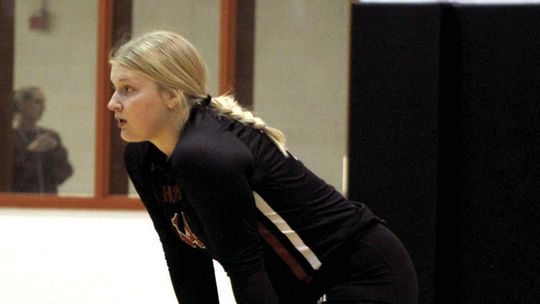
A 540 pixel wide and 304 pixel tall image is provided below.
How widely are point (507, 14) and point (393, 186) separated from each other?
67cm

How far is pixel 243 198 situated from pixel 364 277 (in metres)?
0.35

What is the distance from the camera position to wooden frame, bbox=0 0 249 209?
551cm

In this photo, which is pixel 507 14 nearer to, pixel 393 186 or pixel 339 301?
pixel 393 186

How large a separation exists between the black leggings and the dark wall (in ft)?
4.01

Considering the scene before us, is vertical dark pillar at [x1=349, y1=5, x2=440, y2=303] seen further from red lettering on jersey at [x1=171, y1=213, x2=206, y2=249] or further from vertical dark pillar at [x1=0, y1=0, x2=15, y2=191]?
vertical dark pillar at [x1=0, y1=0, x2=15, y2=191]

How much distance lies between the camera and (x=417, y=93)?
3.78 m

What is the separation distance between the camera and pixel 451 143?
382cm

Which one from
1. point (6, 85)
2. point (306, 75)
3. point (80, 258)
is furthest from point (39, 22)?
point (306, 75)

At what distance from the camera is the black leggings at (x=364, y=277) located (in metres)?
2.55

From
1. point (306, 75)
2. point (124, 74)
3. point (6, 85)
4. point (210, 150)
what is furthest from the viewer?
point (6, 85)

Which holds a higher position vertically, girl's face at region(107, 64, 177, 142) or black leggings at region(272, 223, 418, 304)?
girl's face at region(107, 64, 177, 142)

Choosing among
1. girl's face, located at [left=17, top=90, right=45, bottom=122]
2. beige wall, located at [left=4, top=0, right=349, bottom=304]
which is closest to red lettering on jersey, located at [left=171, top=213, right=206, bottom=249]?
beige wall, located at [left=4, top=0, right=349, bottom=304]

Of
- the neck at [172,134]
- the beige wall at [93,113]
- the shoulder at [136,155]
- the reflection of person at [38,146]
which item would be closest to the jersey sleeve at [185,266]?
the shoulder at [136,155]

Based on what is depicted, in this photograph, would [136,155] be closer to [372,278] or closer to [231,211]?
[231,211]
